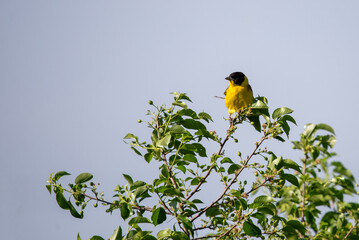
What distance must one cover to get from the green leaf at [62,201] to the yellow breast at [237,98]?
2368mm

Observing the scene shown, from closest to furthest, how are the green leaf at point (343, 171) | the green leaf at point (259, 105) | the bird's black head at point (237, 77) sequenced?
the green leaf at point (259, 105) → the green leaf at point (343, 171) → the bird's black head at point (237, 77)

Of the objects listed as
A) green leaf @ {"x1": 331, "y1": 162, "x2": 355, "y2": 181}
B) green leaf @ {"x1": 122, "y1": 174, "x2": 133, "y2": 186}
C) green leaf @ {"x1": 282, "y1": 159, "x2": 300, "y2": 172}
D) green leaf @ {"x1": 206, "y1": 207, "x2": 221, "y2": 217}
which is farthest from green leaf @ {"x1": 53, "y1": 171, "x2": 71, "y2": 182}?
green leaf @ {"x1": 331, "y1": 162, "x2": 355, "y2": 181}

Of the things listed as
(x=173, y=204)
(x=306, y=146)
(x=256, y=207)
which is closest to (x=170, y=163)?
(x=173, y=204)

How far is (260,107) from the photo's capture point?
3682mm

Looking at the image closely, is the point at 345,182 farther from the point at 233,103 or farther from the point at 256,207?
the point at 233,103

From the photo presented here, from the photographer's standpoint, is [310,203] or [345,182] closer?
[345,182]

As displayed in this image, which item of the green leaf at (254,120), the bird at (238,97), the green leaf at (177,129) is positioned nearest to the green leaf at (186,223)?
the green leaf at (177,129)

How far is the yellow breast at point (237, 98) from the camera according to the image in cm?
Result: 516

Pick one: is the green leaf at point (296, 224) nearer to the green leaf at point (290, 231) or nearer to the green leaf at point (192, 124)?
the green leaf at point (290, 231)

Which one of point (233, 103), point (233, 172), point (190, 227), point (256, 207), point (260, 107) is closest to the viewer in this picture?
point (190, 227)

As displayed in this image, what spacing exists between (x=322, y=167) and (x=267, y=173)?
815 mm

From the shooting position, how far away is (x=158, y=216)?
3.08 m

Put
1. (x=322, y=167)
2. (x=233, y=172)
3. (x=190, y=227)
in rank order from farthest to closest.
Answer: (x=322, y=167) < (x=233, y=172) < (x=190, y=227)

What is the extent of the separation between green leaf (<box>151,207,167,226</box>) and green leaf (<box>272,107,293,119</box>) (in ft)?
3.44
